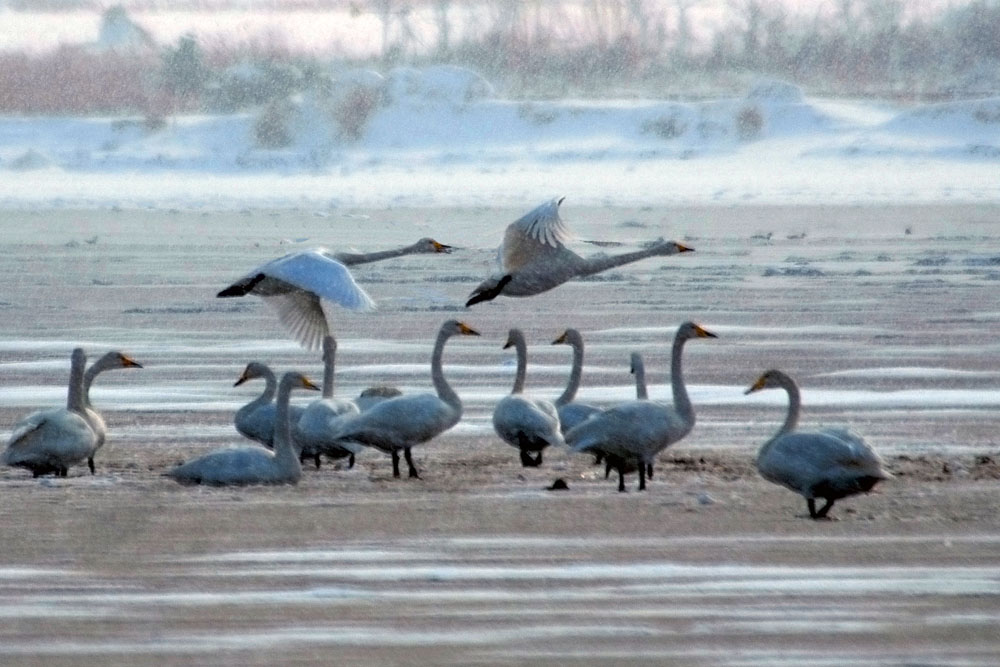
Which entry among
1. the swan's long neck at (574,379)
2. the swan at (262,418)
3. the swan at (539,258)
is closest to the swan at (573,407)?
the swan's long neck at (574,379)

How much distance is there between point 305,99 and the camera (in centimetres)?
4534

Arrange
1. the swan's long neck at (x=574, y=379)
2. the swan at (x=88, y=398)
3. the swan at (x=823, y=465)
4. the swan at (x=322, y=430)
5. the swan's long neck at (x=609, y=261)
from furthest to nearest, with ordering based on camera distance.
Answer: the swan's long neck at (x=609, y=261), the swan's long neck at (x=574, y=379), the swan at (x=322, y=430), the swan at (x=88, y=398), the swan at (x=823, y=465)

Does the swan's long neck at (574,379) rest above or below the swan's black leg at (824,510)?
above

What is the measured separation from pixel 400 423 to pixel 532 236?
2.15 m

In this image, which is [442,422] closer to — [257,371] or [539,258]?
[257,371]

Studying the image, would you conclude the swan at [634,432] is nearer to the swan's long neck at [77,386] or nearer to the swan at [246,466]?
the swan at [246,466]

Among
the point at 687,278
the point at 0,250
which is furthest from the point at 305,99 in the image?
the point at 687,278

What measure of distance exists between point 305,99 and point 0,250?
2304cm

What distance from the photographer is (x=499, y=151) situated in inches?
1702

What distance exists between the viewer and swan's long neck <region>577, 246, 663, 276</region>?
400 inches

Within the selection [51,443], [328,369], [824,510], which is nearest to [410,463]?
[328,369]

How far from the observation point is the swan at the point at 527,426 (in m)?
8.29

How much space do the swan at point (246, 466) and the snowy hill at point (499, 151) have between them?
24487 mm

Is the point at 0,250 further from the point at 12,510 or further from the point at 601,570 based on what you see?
the point at 601,570
